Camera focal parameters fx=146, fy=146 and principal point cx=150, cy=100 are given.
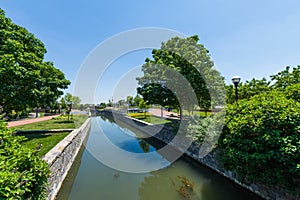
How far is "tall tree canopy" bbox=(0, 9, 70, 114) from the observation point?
6.18 meters

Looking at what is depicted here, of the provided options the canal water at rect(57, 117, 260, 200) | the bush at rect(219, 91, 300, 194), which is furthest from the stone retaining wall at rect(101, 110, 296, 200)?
the bush at rect(219, 91, 300, 194)

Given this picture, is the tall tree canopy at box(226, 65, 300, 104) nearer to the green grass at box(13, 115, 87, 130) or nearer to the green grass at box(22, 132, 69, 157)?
the green grass at box(22, 132, 69, 157)

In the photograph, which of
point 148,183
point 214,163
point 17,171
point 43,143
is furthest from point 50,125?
point 214,163

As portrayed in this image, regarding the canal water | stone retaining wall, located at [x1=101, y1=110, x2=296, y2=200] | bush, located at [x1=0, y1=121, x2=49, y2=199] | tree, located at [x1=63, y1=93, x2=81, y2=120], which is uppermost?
tree, located at [x1=63, y1=93, x2=81, y2=120]

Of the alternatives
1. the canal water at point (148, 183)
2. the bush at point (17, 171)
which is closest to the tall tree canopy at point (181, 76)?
the canal water at point (148, 183)

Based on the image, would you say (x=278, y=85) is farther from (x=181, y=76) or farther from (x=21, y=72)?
(x=21, y=72)

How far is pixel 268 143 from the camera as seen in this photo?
3316 millimetres

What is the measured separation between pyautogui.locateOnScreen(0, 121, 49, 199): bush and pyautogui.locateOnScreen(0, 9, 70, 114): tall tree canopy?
17.8ft

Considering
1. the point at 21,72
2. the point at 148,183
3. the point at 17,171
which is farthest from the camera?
the point at 21,72

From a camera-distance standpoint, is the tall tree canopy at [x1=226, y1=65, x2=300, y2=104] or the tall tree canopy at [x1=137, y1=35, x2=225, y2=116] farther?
the tall tree canopy at [x1=137, y1=35, x2=225, y2=116]

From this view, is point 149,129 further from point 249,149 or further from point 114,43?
point 249,149

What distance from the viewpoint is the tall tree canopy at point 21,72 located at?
618cm

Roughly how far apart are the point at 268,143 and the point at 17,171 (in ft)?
15.3

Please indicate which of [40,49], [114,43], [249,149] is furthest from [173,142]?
[40,49]
